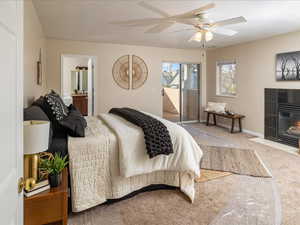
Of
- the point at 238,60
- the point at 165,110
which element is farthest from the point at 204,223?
the point at 165,110

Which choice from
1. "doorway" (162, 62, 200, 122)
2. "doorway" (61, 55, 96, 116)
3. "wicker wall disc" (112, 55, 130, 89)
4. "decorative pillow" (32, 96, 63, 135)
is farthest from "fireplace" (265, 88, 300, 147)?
"doorway" (61, 55, 96, 116)

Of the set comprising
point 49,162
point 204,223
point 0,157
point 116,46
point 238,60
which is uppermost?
point 116,46

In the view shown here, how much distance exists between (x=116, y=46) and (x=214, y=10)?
3.21 metres

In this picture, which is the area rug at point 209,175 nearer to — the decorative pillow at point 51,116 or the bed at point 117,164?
the bed at point 117,164

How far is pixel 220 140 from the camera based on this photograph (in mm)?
4855

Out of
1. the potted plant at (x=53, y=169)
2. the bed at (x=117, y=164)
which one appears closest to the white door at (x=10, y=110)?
the potted plant at (x=53, y=169)

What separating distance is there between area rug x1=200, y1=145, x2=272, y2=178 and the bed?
3.19 ft

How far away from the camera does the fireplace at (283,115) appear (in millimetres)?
4379

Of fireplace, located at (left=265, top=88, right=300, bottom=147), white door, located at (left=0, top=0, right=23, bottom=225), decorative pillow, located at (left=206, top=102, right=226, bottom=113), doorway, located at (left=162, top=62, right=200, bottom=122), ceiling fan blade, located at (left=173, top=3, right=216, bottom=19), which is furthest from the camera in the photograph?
doorway, located at (left=162, top=62, right=200, bottom=122)

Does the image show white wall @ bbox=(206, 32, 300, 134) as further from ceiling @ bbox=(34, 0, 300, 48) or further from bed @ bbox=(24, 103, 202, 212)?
bed @ bbox=(24, 103, 202, 212)

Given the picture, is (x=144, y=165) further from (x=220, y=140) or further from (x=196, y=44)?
(x=196, y=44)

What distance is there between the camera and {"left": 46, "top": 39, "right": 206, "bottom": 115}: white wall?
5289 mm

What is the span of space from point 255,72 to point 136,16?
133 inches

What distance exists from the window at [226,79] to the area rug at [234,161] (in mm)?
2419
